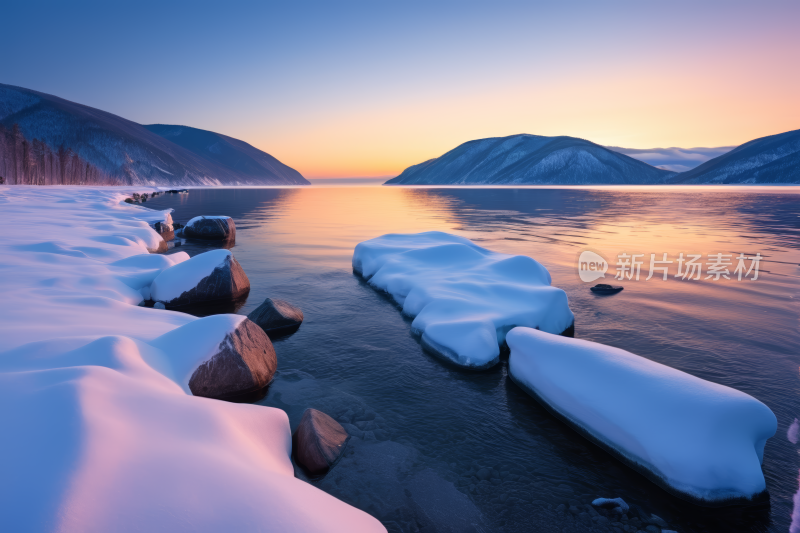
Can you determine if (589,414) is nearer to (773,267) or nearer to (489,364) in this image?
(489,364)

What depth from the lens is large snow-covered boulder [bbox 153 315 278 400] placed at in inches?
236

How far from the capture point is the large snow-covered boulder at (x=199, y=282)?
10812 millimetres

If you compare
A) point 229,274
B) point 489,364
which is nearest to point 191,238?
point 229,274

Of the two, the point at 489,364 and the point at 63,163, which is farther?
the point at 63,163

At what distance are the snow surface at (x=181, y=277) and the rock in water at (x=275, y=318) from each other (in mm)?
2718

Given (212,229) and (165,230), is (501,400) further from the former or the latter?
(165,230)

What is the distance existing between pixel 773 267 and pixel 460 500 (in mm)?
19363

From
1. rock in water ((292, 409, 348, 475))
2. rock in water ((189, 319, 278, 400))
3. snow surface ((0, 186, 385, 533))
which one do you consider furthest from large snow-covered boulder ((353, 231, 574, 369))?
snow surface ((0, 186, 385, 533))

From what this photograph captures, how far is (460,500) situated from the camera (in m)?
4.76

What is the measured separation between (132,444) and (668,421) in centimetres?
578

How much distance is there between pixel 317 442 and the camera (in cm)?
521

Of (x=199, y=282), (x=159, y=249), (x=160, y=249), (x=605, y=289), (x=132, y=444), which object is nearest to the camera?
(x=132, y=444)

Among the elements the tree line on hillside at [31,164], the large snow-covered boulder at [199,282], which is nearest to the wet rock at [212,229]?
the large snow-covered boulder at [199,282]

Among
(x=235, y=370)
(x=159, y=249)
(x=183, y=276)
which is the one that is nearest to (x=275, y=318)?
(x=235, y=370)
